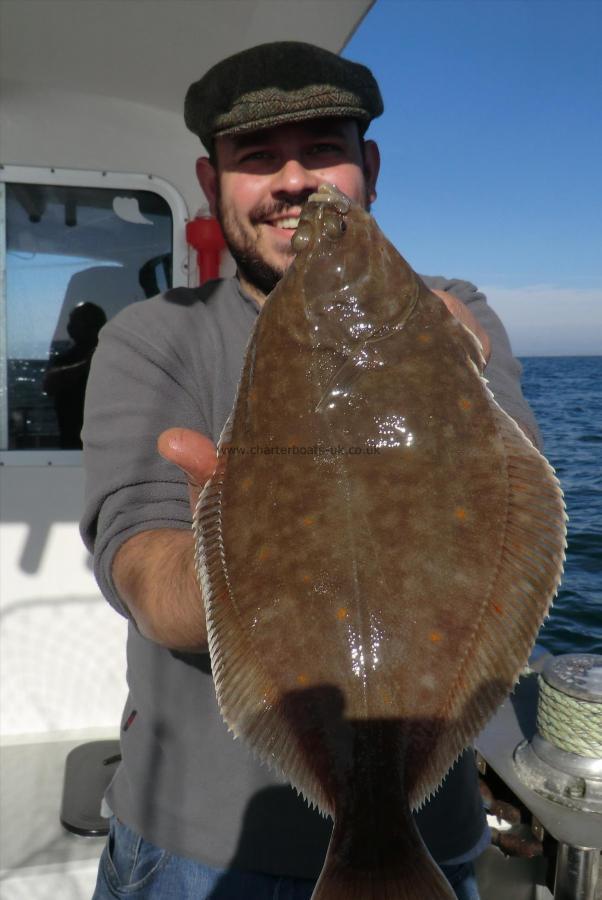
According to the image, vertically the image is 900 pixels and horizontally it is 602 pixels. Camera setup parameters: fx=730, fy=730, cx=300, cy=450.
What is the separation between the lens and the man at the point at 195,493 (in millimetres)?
2076

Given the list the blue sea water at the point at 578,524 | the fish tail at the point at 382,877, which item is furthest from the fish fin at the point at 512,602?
the blue sea water at the point at 578,524

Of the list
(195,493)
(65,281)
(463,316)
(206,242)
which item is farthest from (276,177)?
(65,281)

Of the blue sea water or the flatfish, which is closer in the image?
the flatfish

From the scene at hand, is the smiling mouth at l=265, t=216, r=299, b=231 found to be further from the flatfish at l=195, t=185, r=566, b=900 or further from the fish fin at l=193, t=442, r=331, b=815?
the fish fin at l=193, t=442, r=331, b=815

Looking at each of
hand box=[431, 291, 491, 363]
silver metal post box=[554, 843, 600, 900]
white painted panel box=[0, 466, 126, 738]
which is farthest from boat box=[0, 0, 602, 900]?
hand box=[431, 291, 491, 363]

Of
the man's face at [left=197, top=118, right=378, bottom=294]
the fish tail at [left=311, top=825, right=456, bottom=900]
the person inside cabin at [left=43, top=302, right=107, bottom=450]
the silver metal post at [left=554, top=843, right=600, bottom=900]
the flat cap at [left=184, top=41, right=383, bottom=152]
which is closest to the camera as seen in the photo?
the fish tail at [left=311, top=825, right=456, bottom=900]

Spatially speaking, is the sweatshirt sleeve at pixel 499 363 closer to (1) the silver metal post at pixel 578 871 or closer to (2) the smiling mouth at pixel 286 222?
(2) the smiling mouth at pixel 286 222

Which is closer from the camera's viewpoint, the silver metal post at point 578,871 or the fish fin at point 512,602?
the fish fin at point 512,602

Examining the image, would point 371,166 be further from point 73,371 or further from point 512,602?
point 73,371

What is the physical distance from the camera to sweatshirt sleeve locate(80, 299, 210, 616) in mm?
2082

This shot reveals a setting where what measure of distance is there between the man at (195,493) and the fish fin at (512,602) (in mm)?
428

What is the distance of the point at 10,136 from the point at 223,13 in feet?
5.55

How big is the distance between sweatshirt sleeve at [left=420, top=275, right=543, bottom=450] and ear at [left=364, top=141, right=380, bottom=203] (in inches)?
17.8

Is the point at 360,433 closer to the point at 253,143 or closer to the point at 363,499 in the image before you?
the point at 363,499
